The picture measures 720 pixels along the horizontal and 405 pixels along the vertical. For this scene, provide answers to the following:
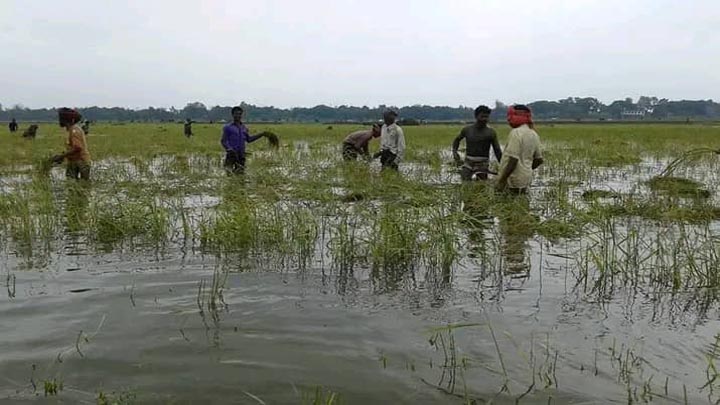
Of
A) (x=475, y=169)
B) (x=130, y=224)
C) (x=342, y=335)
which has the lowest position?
(x=342, y=335)

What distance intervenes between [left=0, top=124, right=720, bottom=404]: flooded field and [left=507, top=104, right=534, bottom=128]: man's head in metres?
0.83

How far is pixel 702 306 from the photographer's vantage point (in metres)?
4.07

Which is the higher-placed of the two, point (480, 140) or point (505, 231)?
point (480, 140)

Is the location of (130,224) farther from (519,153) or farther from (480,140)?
(480,140)

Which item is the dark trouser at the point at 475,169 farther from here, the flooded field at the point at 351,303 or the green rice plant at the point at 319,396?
the green rice plant at the point at 319,396

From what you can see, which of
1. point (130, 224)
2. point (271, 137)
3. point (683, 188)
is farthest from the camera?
point (271, 137)

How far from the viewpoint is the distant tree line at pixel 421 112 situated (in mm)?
118375

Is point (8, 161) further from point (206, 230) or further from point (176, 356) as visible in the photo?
point (176, 356)

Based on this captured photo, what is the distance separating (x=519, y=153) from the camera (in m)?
6.72

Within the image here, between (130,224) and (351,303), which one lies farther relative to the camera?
(130,224)

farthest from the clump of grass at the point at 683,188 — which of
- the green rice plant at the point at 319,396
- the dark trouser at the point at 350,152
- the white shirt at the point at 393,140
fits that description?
the green rice plant at the point at 319,396

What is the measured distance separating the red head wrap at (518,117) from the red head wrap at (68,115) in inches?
216

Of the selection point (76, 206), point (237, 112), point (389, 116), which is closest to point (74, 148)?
point (76, 206)

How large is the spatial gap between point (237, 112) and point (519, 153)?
4883 millimetres
